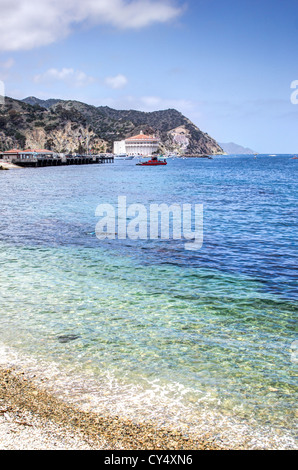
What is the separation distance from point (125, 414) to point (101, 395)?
67 cm

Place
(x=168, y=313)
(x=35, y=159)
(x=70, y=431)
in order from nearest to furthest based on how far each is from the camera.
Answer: (x=70, y=431)
(x=168, y=313)
(x=35, y=159)

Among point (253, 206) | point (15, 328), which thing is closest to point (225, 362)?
point (15, 328)

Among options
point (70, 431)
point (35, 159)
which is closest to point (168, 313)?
point (70, 431)

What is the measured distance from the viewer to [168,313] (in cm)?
1005

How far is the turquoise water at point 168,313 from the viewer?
6875mm

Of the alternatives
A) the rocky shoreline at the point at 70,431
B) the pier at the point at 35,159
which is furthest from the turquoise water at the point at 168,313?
the pier at the point at 35,159

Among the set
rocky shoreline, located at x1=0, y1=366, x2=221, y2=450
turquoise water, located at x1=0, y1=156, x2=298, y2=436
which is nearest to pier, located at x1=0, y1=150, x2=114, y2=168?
turquoise water, located at x1=0, y1=156, x2=298, y2=436

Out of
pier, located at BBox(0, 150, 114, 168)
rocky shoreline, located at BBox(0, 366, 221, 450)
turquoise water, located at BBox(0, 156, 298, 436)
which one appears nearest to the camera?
rocky shoreline, located at BBox(0, 366, 221, 450)

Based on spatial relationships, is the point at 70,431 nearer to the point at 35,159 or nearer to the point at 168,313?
the point at 168,313

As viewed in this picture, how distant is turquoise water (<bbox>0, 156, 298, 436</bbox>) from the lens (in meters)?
6.88

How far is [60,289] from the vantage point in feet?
38.9

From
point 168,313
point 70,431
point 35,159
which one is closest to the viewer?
point 70,431

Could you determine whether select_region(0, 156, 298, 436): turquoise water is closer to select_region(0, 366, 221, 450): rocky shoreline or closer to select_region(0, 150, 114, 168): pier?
select_region(0, 366, 221, 450): rocky shoreline
